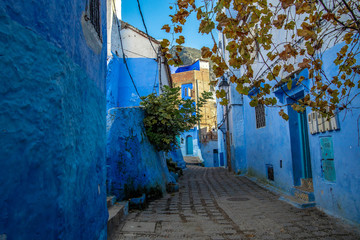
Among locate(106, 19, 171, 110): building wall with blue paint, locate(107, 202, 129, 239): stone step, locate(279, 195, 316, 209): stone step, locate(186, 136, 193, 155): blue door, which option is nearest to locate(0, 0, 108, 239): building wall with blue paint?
locate(107, 202, 129, 239): stone step

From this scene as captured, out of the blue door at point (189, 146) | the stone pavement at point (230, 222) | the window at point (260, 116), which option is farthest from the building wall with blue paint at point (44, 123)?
the blue door at point (189, 146)

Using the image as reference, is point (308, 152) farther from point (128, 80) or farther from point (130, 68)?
point (130, 68)

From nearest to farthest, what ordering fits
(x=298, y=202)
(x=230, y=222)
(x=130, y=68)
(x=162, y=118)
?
(x=230, y=222), (x=298, y=202), (x=162, y=118), (x=130, y=68)

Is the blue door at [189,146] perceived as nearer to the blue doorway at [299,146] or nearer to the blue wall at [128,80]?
the blue wall at [128,80]

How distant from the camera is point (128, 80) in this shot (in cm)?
1309

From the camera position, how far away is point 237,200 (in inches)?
255

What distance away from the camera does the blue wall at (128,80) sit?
11.9 meters

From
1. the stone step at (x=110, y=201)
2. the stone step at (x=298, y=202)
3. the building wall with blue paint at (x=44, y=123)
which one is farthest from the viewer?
the stone step at (x=298, y=202)

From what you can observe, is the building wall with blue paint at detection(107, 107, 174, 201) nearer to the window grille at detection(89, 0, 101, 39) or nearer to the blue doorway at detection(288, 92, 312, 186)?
the window grille at detection(89, 0, 101, 39)

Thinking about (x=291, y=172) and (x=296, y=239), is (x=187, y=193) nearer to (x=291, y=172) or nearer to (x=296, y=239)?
(x=291, y=172)

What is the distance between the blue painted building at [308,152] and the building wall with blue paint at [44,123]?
224 centimetres

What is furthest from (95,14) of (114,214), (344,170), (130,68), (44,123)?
(130,68)

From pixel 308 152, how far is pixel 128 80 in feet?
31.4

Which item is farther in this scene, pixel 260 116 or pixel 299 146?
pixel 260 116
